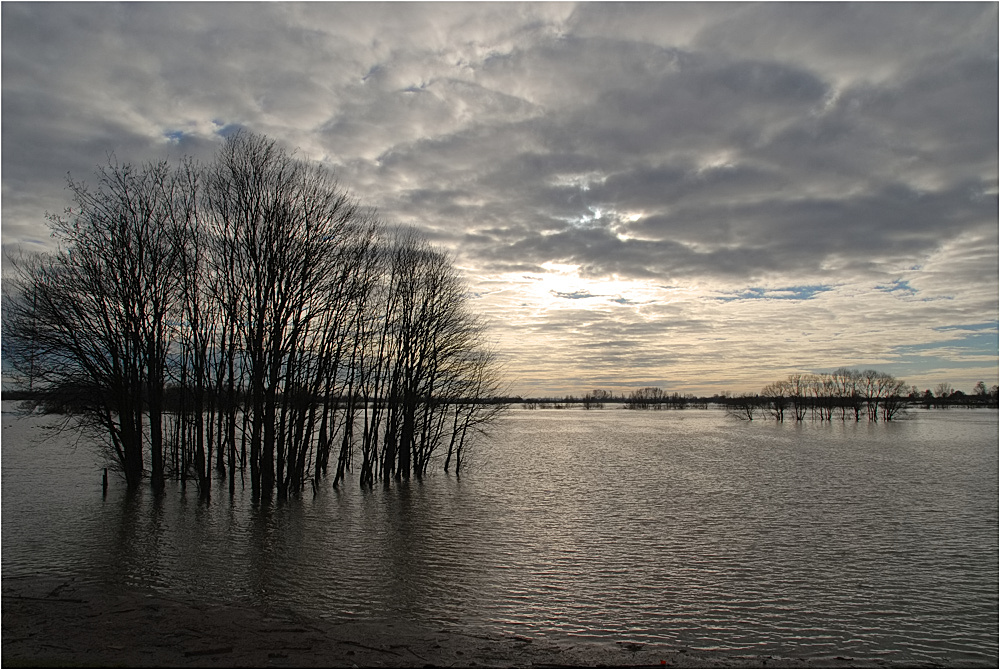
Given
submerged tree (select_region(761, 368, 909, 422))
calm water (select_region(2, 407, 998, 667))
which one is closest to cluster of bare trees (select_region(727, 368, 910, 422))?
submerged tree (select_region(761, 368, 909, 422))

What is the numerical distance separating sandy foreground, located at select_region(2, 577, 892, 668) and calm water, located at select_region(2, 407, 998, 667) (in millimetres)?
471

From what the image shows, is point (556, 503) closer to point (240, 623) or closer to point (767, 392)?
point (240, 623)

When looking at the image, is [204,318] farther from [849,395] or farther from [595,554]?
[849,395]

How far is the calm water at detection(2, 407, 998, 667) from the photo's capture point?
9.25 m

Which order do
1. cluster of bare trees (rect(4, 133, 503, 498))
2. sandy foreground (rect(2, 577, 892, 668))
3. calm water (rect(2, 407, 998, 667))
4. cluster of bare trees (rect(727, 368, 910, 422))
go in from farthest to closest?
cluster of bare trees (rect(727, 368, 910, 422)) → cluster of bare trees (rect(4, 133, 503, 498)) → calm water (rect(2, 407, 998, 667)) → sandy foreground (rect(2, 577, 892, 668))

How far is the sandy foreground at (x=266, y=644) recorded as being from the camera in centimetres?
736

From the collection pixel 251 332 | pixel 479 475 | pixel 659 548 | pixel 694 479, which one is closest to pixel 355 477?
pixel 479 475

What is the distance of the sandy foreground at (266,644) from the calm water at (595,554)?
0.47 m

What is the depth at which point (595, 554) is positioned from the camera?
13.3 meters

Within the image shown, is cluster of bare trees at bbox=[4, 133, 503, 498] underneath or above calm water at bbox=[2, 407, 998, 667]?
above

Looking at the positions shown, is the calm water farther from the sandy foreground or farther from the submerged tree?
the submerged tree

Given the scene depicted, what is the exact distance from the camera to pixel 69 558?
12.3m

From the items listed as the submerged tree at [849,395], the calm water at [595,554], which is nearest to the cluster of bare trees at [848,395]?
the submerged tree at [849,395]

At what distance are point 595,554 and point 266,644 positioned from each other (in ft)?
24.0
